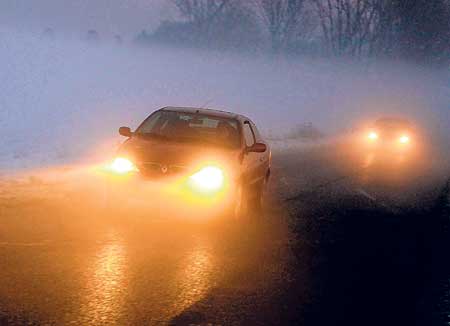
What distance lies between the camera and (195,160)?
337 inches

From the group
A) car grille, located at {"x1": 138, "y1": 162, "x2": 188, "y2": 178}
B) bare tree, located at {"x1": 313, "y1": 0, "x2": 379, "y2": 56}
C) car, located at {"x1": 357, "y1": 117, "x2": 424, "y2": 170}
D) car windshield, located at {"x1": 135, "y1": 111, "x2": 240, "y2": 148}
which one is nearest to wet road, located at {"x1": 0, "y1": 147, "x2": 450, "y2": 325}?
car grille, located at {"x1": 138, "y1": 162, "x2": 188, "y2": 178}

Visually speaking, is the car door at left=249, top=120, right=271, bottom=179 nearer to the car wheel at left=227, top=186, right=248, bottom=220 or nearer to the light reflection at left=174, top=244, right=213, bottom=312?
the car wheel at left=227, top=186, right=248, bottom=220

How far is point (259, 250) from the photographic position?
770 centimetres

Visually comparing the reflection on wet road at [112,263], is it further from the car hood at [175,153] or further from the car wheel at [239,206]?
the car hood at [175,153]

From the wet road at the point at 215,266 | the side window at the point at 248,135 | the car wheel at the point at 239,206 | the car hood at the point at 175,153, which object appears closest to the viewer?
the wet road at the point at 215,266

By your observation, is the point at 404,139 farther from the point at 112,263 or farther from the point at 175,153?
the point at 112,263

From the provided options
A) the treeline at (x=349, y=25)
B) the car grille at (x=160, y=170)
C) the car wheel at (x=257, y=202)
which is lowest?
the car wheel at (x=257, y=202)

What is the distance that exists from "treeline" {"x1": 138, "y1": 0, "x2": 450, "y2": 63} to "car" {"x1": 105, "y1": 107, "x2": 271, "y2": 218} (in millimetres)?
48854

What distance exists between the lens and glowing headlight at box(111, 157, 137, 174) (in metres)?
8.53

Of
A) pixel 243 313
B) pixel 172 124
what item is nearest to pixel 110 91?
pixel 172 124

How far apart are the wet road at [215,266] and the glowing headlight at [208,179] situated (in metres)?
0.50

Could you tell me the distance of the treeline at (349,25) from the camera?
56.4 m

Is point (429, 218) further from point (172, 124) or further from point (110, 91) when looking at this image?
point (110, 91)

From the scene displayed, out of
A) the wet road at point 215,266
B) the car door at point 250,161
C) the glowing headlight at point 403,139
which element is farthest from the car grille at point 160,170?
the glowing headlight at point 403,139
